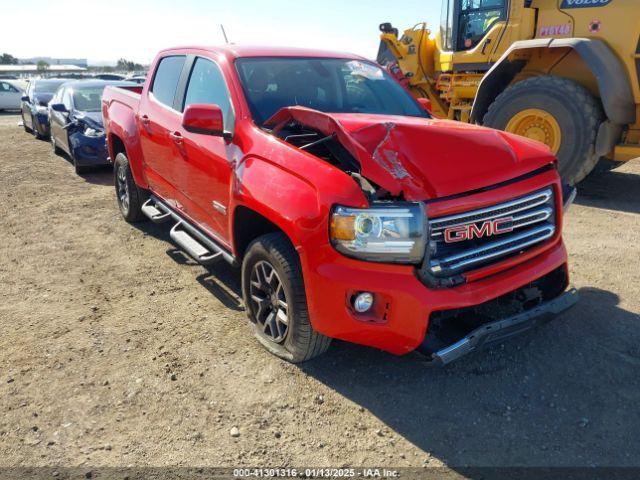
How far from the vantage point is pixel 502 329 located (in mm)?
2746

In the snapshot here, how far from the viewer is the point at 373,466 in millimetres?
2469

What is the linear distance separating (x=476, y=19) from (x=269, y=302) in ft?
22.8

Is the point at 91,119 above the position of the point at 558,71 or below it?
below

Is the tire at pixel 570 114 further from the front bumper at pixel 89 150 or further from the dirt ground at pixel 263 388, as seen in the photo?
the front bumper at pixel 89 150

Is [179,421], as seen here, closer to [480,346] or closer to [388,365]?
[388,365]

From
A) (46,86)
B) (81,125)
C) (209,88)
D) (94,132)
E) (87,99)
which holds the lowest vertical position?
(94,132)

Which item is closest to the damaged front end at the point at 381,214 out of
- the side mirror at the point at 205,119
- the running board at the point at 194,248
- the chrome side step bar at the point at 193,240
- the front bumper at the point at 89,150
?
the side mirror at the point at 205,119

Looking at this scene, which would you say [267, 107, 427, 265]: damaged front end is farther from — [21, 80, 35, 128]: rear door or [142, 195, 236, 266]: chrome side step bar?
[21, 80, 35, 128]: rear door

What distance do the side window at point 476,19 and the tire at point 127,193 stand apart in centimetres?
584

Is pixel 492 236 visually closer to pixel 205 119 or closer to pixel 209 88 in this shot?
pixel 205 119

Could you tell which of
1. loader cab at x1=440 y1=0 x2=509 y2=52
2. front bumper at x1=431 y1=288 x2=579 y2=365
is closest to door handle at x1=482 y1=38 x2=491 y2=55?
loader cab at x1=440 y1=0 x2=509 y2=52

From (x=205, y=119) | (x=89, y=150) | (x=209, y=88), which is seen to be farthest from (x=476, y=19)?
(x=89, y=150)

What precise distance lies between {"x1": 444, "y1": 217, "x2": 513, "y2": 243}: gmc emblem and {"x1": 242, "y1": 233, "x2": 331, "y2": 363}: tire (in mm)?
870

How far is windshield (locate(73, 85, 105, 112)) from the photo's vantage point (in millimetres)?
9367
